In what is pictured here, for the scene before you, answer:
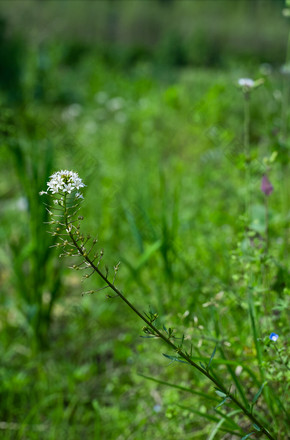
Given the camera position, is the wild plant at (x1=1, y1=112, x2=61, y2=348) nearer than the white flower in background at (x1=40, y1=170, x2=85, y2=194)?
No

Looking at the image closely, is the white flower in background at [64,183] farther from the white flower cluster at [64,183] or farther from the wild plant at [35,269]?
the wild plant at [35,269]

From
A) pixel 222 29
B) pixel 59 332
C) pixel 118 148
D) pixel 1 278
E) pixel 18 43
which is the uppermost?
pixel 222 29

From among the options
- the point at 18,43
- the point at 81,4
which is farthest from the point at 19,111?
the point at 81,4

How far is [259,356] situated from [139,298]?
637 millimetres

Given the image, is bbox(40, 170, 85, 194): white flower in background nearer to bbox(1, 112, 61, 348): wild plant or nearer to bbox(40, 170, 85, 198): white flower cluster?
bbox(40, 170, 85, 198): white flower cluster

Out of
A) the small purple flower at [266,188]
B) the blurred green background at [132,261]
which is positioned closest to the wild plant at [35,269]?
the blurred green background at [132,261]

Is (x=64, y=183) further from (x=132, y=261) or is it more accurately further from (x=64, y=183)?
(x=132, y=261)

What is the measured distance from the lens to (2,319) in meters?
1.52

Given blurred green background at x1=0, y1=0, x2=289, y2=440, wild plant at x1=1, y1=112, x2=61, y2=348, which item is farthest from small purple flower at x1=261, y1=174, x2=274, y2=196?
wild plant at x1=1, y1=112, x2=61, y2=348

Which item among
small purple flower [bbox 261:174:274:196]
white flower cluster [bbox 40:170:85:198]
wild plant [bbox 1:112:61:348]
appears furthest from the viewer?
wild plant [bbox 1:112:61:348]

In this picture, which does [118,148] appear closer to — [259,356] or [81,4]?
[259,356]

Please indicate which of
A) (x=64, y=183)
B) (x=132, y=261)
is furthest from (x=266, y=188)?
(x=132, y=261)

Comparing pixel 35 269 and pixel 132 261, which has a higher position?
pixel 132 261

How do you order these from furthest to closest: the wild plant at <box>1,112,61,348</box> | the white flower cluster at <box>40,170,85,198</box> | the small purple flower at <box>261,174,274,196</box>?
1. the wild plant at <box>1,112,61,348</box>
2. the small purple flower at <box>261,174,274,196</box>
3. the white flower cluster at <box>40,170,85,198</box>
